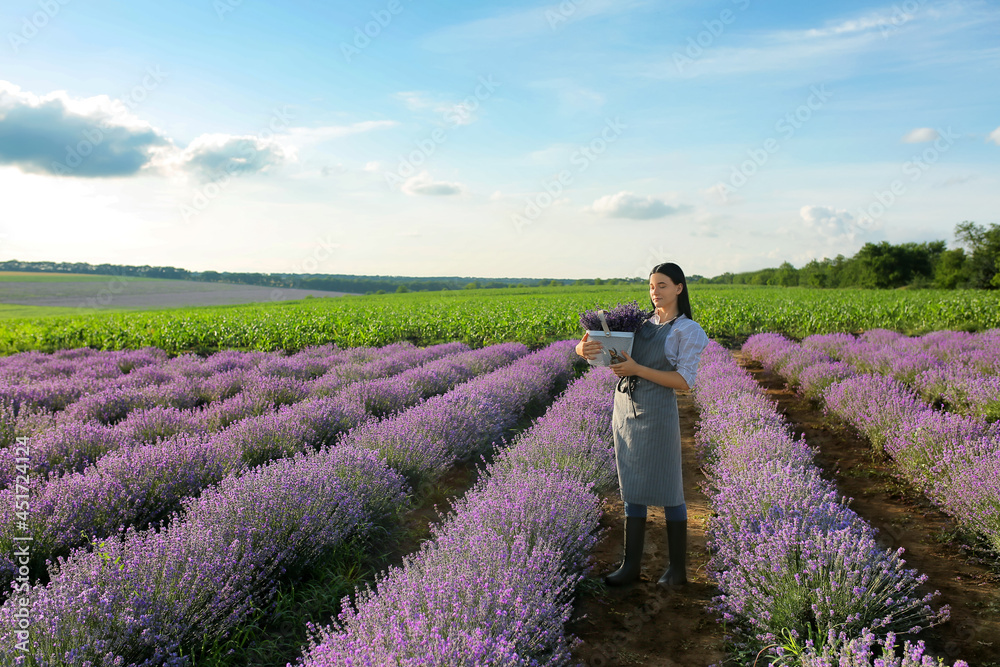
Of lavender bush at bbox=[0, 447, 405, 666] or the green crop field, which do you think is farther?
the green crop field

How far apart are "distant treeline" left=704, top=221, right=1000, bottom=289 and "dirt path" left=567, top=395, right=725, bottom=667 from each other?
61.2 metres

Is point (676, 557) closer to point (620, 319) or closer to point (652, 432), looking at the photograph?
point (652, 432)

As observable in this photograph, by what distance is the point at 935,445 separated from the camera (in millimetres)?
4320

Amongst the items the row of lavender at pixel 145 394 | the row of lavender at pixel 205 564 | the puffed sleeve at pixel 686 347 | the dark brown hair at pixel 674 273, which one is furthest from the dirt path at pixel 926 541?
the row of lavender at pixel 145 394

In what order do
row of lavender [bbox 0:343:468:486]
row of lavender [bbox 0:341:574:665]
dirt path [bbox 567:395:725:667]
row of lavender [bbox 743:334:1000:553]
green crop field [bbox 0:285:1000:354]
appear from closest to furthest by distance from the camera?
row of lavender [bbox 0:341:574:665]
dirt path [bbox 567:395:725:667]
row of lavender [bbox 743:334:1000:553]
row of lavender [bbox 0:343:468:486]
green crop field [bbox 0:285:1000:354]

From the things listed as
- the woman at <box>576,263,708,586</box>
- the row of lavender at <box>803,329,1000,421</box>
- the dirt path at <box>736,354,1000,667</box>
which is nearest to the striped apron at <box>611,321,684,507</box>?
the woman at <box>576,263,708,586</box>

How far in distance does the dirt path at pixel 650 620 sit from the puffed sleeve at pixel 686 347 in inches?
51.1

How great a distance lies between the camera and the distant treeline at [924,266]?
51.1 metres

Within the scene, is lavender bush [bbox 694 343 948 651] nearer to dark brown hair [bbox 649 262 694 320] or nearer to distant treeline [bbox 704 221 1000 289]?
dark brown hair [bbox 649 262 694 320]

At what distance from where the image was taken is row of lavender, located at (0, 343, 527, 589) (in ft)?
10.4

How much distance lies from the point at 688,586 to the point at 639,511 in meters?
0.59

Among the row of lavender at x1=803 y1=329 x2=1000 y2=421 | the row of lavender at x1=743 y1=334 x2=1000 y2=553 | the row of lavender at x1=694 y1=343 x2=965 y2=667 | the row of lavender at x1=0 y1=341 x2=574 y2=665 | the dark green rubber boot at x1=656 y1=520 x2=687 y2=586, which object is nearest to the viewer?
the row of lavender at x1=0 y1=341 x2=574 y2=665

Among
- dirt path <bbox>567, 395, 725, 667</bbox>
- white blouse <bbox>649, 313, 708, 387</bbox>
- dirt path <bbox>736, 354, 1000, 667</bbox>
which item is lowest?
dirt path <bbox>567, 395, 725, 667</bbox>

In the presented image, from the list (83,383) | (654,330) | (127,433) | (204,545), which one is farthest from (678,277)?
(83,383)
